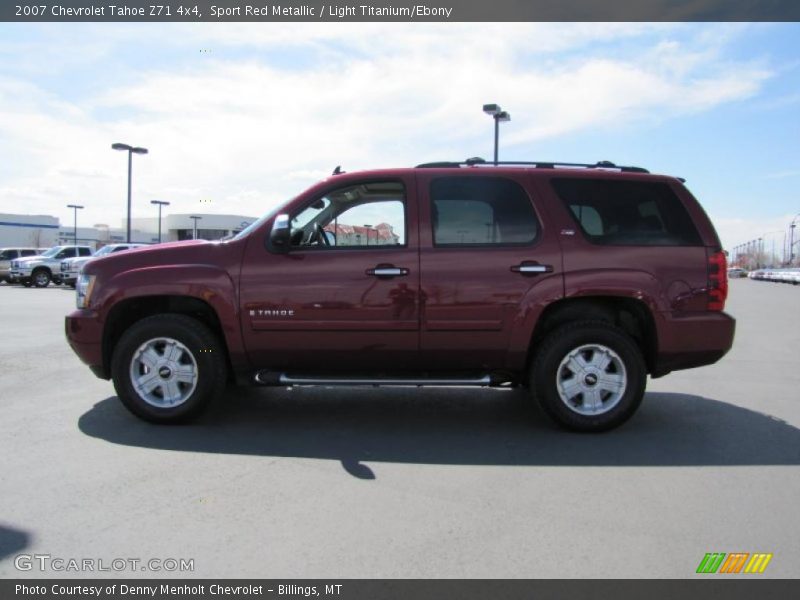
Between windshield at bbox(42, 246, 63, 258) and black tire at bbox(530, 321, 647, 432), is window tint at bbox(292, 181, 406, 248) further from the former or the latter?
Answer: windshield at bbox(42, 246, 63, 258)

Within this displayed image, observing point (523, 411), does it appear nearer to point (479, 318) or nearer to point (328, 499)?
point (479, 318)

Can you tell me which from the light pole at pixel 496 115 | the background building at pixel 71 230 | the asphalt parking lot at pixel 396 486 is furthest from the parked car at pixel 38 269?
the background building at pixel 71 230

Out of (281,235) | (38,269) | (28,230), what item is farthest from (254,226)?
(28,230)

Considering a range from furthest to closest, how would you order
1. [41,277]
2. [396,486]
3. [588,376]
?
[41,277], [588,376], [396,486]

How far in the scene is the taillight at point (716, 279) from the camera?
15.8ft

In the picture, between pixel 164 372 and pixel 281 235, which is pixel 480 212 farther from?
pixel 164 372

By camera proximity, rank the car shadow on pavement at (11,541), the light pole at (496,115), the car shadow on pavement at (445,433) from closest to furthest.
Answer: the car shadow on pavement at (11,541) → the car shadow on pavement at (445,433) → the light pole at (496,115)

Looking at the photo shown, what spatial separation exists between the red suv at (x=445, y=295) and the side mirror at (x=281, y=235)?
0.01 metres

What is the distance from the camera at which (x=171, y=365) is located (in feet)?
16.0

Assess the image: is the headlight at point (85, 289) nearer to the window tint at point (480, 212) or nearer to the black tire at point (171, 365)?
the black tire at point (171, 365)

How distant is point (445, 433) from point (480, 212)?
67.0 inches

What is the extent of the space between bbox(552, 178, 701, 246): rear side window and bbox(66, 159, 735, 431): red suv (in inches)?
0.4
